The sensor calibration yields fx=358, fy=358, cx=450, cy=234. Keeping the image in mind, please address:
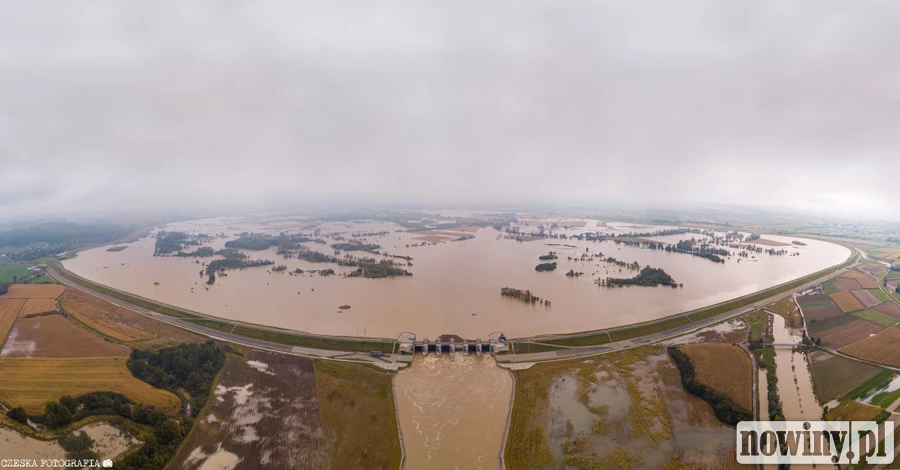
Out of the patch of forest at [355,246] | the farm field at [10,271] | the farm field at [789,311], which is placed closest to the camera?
the farm field at [789,311]

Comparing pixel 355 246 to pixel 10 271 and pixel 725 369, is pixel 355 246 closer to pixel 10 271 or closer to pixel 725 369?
pixel 10 271

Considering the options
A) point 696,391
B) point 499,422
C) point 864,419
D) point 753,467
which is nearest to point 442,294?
point 499,422

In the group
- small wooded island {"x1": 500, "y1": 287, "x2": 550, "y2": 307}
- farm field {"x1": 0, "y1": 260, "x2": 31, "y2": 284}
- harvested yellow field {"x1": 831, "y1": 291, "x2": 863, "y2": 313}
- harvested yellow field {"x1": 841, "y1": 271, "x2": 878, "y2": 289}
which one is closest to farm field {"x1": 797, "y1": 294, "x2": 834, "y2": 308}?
harvested yellow field {"x1": 831, "y1": 291, "x2": 863, "y2": 313}

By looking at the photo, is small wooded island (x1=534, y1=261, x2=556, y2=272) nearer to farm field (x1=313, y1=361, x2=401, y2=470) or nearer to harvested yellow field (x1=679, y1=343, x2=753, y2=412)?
harvested yellow field (x1=679, y1=343, x2=753, y2=412)

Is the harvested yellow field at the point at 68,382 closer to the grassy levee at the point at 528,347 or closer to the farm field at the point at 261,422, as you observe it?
the farm field at the point at 261,422

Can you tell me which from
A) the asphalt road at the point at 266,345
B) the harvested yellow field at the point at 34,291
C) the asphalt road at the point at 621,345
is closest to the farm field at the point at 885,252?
the asphalt road at the point at 621,345
